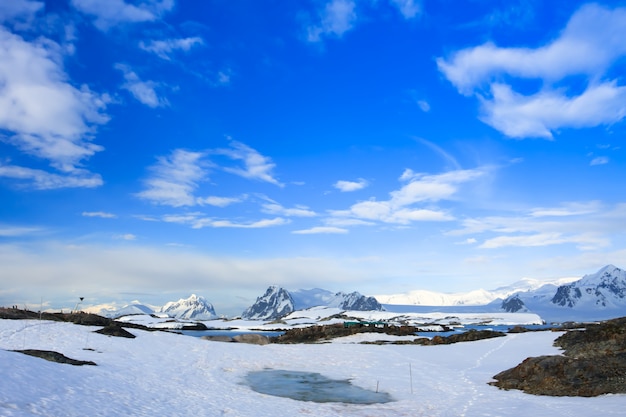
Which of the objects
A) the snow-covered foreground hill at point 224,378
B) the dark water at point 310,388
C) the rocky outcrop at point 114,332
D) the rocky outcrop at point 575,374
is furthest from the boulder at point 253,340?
the rocky outcrop at point 575,374

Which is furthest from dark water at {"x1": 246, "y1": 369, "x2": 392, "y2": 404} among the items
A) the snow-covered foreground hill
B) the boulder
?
the boulder

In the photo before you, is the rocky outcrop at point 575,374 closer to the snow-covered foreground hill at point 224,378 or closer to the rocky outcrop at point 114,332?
the snow-covered foreground hill at point 224,378

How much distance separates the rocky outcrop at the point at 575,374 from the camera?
781 inches

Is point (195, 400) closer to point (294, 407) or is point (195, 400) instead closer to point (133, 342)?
point (294, 407)

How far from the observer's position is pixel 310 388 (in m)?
23.7

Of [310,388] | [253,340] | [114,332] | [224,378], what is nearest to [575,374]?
[310,388]

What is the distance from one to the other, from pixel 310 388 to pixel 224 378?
5.57m

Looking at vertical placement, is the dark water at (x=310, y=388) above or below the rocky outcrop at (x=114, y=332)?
below

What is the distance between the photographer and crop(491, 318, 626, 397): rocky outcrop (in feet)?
65.1

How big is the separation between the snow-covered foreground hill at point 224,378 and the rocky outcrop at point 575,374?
42.9 inches

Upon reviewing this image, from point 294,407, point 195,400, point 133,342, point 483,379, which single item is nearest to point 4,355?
point 195,400

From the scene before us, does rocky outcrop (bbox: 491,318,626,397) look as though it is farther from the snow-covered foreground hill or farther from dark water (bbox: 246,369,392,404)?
dark water (bbox: 246,369,392,404)

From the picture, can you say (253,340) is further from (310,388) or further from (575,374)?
(575,374)

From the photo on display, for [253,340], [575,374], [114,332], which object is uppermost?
[114,332]
